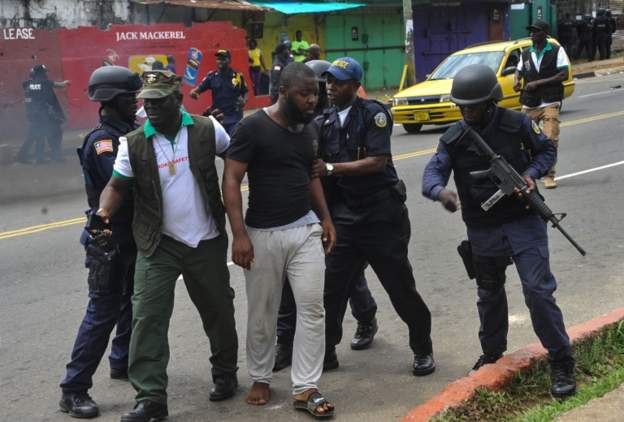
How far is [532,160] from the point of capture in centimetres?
506

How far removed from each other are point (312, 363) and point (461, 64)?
1460 cm

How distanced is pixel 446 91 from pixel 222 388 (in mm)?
13060

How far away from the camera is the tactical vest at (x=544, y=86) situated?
1112cm

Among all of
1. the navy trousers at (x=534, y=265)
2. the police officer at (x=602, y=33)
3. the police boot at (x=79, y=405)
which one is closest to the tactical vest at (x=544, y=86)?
the navy trousers at (x=534, y=265)

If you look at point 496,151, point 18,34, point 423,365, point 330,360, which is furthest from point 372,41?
point 496,151

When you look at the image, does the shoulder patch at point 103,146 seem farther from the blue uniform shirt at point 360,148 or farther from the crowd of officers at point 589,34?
the crowd of officers at point 589,34

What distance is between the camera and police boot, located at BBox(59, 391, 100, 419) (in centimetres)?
509

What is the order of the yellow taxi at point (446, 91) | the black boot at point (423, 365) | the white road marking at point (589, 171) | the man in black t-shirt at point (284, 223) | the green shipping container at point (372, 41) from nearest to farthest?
1. the man in black t-shirt at point (284, 223)
2. the black boot at point (423, 365)
3. the white road marking at point (589, 171)
4. the yellow taxi at point (446, 91)
5. the green shipping container at point (372, 41)

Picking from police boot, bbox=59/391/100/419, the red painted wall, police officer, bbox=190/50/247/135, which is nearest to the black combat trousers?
police boot, bbox=59/391/100/419

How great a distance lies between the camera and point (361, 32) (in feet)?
94.1

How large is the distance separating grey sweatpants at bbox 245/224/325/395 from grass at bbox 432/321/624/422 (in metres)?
0.78

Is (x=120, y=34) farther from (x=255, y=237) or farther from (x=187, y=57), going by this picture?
(x=255, y=237)

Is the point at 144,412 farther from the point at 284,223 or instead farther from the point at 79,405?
the point at 284,223

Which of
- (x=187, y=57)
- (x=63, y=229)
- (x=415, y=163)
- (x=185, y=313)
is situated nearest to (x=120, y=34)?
(x=187, y=57)
